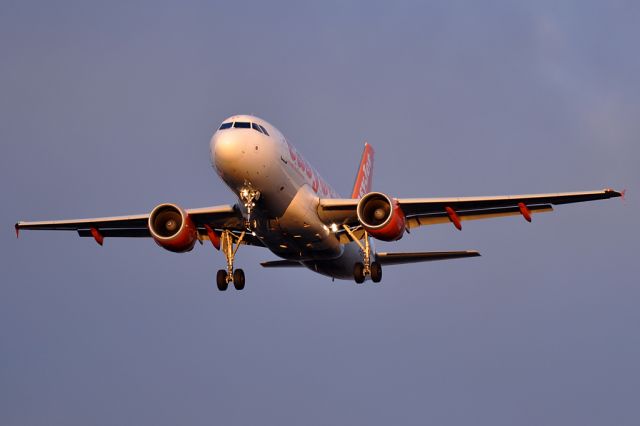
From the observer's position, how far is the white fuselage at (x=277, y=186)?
128 feet

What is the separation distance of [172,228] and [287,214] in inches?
213

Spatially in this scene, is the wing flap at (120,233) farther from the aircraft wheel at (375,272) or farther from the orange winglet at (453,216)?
the orange winglet at (453,216)

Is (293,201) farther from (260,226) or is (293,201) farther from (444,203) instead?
(444,203)

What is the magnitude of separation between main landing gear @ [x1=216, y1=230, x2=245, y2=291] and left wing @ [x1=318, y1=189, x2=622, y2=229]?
3.86 m

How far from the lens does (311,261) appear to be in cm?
4778

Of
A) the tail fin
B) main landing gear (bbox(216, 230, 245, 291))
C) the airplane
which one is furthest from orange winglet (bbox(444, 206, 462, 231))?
the tail fin

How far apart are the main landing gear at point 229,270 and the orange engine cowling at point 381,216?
5075mm

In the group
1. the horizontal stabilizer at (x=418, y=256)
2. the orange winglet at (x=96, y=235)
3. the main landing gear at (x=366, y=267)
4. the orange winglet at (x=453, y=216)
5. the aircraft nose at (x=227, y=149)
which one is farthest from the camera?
the orange winglet at (x=96, y=235)

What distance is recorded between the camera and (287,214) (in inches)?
1650

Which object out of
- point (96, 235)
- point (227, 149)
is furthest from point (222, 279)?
point (227, 149)

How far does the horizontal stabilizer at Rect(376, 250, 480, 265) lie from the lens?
47.1m

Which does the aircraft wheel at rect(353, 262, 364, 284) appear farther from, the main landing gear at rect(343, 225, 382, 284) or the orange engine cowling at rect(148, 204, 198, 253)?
the orange engine cowling at rect(148, 204, 198, 253)

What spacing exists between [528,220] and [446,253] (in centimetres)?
583

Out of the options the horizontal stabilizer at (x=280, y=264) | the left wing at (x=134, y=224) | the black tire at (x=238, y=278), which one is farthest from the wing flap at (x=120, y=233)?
the black tire at (x=238, y=278)
